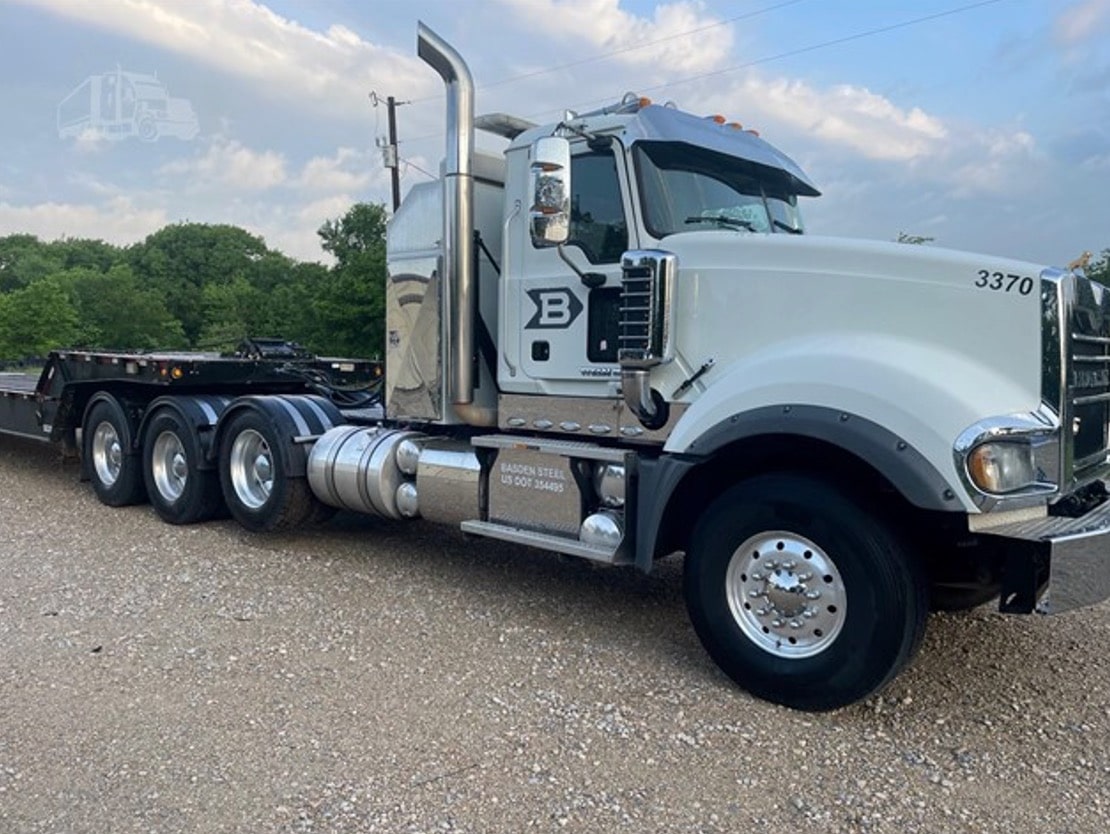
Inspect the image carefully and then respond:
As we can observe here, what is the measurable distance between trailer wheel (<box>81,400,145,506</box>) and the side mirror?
555 cm

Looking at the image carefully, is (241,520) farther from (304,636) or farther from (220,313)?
(220,313)

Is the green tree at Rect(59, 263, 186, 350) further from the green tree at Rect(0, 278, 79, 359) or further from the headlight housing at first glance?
the headlight housing

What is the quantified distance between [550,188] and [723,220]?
110 centimetres

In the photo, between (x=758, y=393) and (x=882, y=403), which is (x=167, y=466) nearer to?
(x=758, y=393)

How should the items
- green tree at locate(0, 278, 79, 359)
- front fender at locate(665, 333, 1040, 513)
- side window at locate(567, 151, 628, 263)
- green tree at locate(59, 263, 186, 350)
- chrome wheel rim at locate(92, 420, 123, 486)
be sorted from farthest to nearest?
green tree at locate(59, 263, 186, 350), green tree at locate(0, 278, 79, 359), chrome wheel rim at locate(92, 420, 123, 486), side window at locate(567, 151, 628, 263), front fender at locate(665, 333, 1040, 513)

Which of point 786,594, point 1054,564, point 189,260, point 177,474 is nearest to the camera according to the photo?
point 1054,564

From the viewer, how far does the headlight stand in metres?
3.59

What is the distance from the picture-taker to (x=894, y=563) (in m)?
3.82

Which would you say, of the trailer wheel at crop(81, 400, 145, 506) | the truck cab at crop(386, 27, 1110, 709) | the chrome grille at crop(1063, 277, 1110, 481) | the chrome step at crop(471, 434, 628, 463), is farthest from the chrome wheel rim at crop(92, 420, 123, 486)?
the chrome grille at crop(1063, 277, 1110, 481)

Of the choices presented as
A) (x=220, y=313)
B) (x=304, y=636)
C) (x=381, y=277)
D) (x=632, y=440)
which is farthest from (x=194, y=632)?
(x=220, y=313)

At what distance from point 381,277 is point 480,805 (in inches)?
1125

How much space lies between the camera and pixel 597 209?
5148 millimetres

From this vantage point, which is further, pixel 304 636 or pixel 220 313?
pixel 220 313

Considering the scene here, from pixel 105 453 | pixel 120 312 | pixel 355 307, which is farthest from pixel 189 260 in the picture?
pixel 105 453
